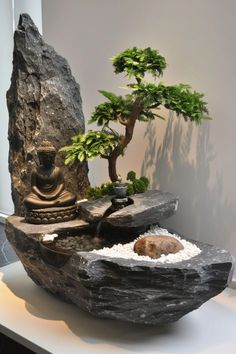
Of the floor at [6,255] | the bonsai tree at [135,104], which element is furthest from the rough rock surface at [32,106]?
the floor at [6,255]

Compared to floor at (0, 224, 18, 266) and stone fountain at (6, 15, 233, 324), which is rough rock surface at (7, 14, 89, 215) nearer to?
stone fountain at (6, 15, 233, 324)

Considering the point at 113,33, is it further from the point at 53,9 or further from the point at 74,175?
the point at 74,175

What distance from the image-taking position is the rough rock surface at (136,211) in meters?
1.81

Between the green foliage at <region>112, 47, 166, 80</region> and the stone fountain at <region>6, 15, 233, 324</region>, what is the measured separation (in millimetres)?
544

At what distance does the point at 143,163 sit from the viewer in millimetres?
2506

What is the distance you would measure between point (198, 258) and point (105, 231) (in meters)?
0.59

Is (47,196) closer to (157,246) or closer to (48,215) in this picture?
(48,215)

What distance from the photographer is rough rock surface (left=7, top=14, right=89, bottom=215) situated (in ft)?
7.57

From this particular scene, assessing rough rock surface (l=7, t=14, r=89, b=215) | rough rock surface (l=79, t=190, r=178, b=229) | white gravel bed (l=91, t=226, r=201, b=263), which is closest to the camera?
white gravel bed (l=91, t=226, r=201, b=263)

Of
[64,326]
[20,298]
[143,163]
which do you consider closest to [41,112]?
[143,163]

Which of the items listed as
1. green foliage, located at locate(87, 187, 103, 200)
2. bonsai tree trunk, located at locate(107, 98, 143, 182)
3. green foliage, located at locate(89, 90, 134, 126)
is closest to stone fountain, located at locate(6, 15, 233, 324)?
green foliage, located at locate(87, 187, 103, 200)

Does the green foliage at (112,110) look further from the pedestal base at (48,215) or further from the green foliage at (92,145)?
the pedestal base at (48,215)

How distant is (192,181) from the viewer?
2.29 metres

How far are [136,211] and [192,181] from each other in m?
0.61
